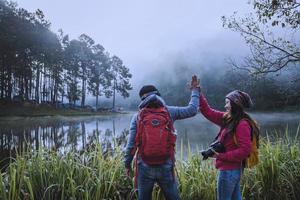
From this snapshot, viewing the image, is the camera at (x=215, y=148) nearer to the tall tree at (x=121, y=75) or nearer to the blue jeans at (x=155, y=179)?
the blue jeans at (x=155, y=179)

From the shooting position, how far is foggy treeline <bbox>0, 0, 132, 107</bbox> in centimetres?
4031

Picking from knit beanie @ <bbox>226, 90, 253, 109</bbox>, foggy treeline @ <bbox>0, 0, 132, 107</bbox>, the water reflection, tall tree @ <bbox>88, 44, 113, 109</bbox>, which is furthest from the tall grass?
tall tree @ <bbox>88, 44, 113, 109</bbox>

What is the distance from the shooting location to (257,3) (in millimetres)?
6457

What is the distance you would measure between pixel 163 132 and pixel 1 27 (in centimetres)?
3896

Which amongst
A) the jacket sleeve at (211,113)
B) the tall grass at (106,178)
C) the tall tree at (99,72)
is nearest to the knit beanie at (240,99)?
the jacket sleeve at (211,113)

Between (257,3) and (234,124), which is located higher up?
(257,3)

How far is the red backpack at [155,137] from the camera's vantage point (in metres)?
3.48

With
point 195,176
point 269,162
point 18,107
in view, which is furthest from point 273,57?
point 18,107

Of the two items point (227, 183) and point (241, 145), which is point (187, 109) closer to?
point (241, 145)

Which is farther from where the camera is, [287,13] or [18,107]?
[18,107]

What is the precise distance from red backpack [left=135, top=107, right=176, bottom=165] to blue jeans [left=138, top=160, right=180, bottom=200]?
67 millimetres

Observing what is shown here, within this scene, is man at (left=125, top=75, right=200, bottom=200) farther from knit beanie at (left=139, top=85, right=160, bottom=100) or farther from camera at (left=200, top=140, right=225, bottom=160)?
camera at (left=200, top=140, right=225, bottom=160)

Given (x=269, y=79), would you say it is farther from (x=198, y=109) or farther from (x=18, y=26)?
(x=18, y=26)

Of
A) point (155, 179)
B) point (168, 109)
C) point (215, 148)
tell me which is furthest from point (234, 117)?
point (155, 179)
